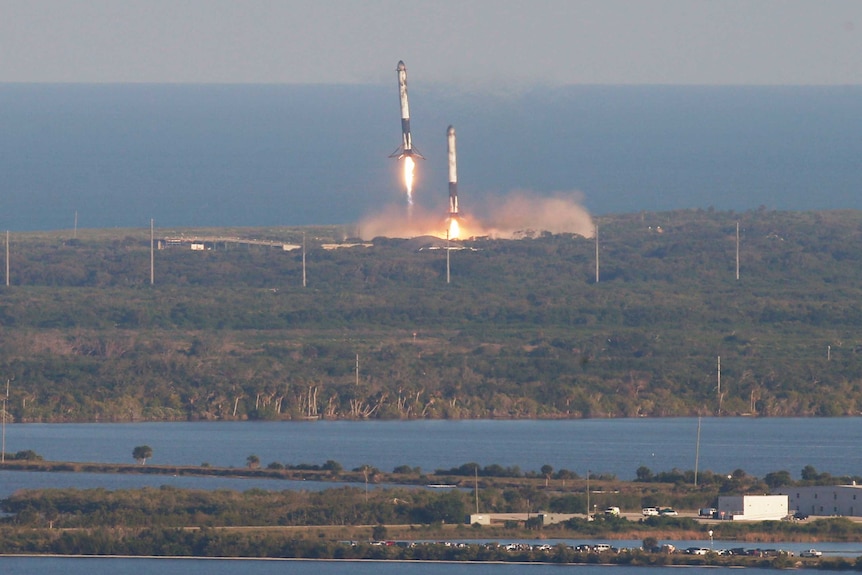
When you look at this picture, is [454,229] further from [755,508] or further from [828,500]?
[755,508]

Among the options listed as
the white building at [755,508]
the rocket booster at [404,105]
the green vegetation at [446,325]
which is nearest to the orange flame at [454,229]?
the green vegetation at [446,325]

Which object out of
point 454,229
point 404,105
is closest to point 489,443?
point 404,105

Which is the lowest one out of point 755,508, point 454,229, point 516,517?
point 516,517

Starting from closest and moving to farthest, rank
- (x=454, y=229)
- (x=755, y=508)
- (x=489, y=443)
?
(x=755, y=508) → (x=489, y=443) → (x=454, y=229)

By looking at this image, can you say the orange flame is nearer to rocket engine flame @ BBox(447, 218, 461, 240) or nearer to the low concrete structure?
rocket engine flame @ BBox(447, 218, 461, 240)

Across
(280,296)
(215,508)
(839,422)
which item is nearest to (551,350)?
(839,422)

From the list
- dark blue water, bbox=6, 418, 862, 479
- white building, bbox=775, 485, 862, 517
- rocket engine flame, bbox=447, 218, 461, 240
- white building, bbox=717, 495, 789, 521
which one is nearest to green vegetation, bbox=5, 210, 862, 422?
rocket engine flame, bbox=447, 218, 461, 240

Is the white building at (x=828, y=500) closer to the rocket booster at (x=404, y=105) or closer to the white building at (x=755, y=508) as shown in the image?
the white building at (x=755, y=508)
